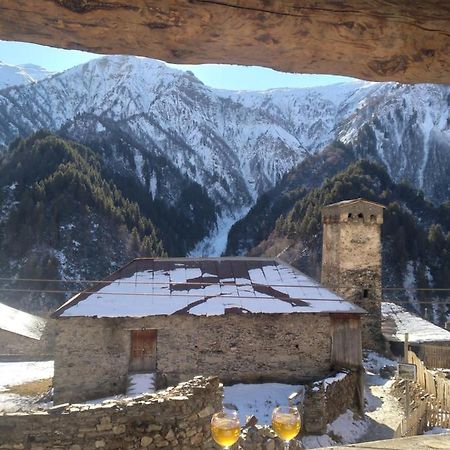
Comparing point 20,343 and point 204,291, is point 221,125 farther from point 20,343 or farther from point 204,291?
point 204,291

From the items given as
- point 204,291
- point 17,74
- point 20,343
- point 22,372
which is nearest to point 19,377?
point 22,372

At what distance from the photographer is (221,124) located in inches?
4286

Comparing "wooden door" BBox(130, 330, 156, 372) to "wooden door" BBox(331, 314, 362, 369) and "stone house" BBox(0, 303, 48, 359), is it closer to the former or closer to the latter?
"wooden door" BBox(331, 314, 362, 369)

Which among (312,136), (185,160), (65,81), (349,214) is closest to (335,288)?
(349,214)

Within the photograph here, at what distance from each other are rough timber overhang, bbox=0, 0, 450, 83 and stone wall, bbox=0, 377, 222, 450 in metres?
4.86

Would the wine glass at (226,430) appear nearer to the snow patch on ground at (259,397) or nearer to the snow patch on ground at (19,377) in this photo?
the snow patch on ground at (259,397)

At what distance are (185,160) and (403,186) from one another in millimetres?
44127

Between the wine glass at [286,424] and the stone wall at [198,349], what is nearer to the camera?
the wine glass at [286,424]

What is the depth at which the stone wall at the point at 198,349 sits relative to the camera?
13.7 metres

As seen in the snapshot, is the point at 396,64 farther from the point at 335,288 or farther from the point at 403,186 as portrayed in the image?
the point at 403,186

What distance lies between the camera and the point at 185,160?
304 feet

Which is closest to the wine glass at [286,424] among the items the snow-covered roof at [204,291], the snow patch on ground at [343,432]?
the snow patch on ground at [343,432]

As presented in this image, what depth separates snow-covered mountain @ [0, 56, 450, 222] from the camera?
279ft

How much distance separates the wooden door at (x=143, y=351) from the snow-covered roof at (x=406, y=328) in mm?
12535
